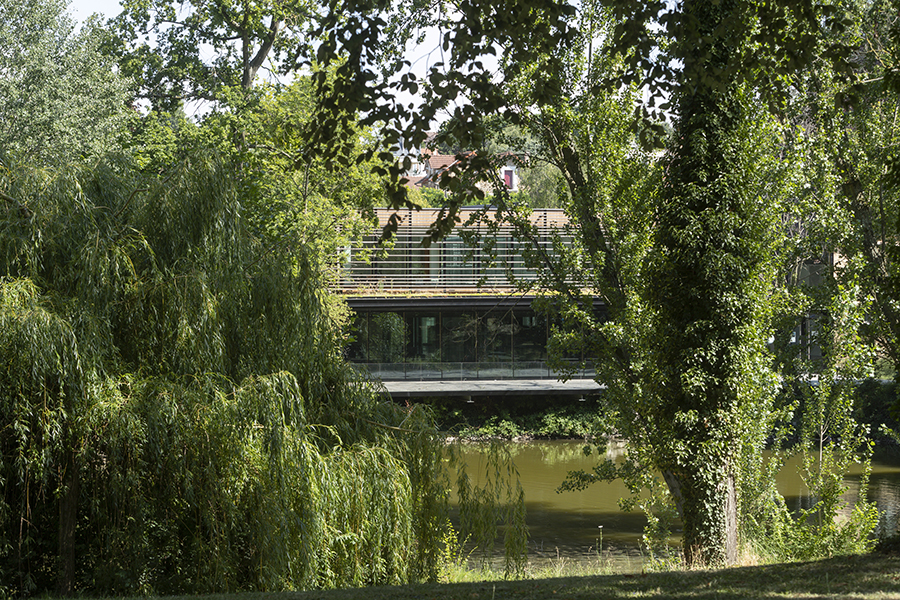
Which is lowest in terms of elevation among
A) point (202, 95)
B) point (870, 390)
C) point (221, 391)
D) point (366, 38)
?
point (870, 390)

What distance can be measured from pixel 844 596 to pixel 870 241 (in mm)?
11363

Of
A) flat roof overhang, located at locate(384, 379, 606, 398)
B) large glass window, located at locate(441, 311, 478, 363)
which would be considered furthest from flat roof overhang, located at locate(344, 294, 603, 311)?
flat roof overhang, located at locate(384, 379, 606, 398)

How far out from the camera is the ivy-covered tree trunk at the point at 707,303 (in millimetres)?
11141

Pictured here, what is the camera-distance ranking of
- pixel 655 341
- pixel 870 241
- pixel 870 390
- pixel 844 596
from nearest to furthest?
pixel 844 596
pixel 655 341
pixel 870 241
pixel 870 390

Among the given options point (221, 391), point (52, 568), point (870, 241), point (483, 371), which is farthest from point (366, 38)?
point (483, 371)

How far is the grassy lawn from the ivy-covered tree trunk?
487 centimetres

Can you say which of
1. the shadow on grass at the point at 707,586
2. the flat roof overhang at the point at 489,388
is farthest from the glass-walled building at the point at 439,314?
the shadow on grass at the point at 707,586

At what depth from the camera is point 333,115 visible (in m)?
6.16

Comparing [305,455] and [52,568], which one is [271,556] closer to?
[305,455]

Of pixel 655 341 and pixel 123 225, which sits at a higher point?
pixel 123 225

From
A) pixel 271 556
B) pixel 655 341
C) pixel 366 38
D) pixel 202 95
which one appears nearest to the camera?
pixel 366 38

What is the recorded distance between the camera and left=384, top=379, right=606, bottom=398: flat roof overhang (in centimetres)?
3117

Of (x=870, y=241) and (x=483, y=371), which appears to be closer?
(x=870, y=241)

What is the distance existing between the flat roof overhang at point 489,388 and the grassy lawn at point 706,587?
24.0 meters
